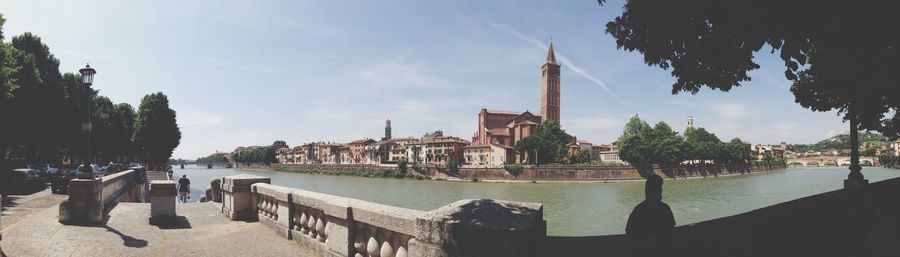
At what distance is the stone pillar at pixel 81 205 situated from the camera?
9.70 meters

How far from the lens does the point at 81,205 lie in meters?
9.84

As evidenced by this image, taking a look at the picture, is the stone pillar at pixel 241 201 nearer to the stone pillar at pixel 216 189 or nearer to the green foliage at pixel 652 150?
the stone pillar at pixel 216 189

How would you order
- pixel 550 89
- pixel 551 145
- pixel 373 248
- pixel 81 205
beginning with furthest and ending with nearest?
pixel 550 89, pixel 551 145, pixel 81 205, pixel 373 248

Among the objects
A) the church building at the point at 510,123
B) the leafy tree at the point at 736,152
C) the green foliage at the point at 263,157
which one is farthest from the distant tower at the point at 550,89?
the green foliage at the point at 263,157

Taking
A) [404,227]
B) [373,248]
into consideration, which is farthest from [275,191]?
[404,227]

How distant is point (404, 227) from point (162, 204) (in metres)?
7.54

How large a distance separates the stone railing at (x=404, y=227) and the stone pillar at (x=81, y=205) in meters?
4.32

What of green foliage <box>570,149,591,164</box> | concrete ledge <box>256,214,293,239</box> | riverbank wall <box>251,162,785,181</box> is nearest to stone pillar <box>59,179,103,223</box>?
concrete ledge <box>256,214,293,239</box>

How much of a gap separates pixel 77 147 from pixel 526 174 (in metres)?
58.9

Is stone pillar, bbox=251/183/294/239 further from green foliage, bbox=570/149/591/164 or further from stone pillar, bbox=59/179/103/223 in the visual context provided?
green foliage, bbox=570/149/591/164

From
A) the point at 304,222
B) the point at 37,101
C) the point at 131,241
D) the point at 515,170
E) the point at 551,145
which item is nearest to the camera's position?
the point at 304,222

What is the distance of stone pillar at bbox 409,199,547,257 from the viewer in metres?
3.30

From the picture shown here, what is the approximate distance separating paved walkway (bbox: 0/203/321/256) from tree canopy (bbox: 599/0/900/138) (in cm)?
588

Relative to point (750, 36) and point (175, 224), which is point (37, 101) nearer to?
point (175, 224)
